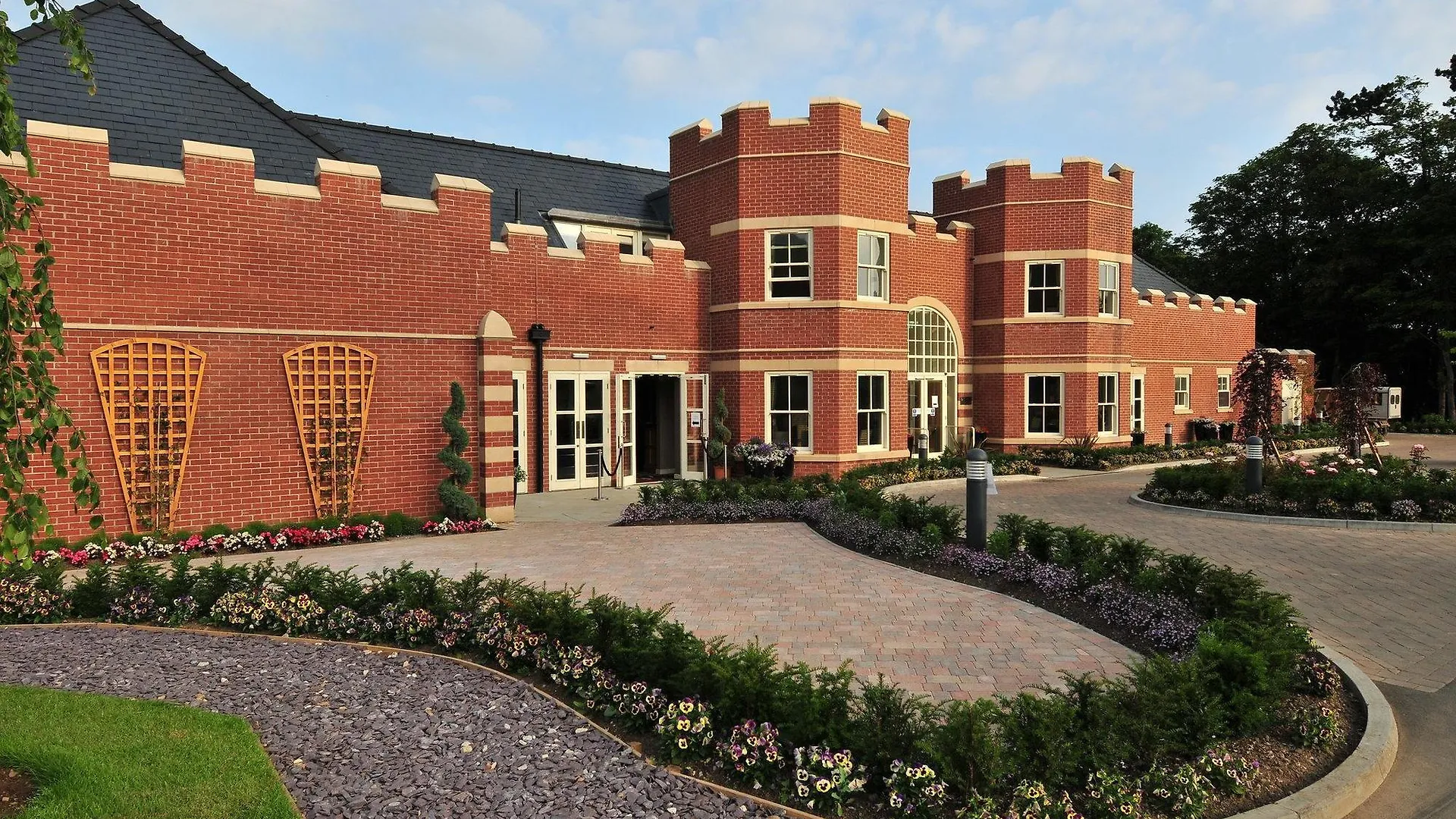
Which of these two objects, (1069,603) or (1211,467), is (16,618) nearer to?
(1069,603)

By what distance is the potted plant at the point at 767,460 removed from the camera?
1762cm

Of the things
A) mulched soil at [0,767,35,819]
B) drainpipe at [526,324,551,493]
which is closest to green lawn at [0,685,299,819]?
mulched soil at [0,767,35,819]

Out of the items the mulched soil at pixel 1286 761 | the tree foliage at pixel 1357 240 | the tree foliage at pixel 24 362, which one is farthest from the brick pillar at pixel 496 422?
the tree foliage at pixel 1357 240

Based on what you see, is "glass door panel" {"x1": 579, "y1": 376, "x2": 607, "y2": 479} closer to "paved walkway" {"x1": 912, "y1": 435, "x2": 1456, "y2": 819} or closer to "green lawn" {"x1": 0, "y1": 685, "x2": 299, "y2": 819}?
"paved walkway" {"x1": 912, "y1": 435, "x2": 1456, "y2": 819}

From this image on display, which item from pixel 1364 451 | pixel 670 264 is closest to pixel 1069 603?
pixel 670 264

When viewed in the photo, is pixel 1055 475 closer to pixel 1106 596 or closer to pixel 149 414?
pixel 1106 596

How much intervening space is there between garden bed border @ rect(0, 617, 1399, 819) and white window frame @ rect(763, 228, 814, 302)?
1313 centimetres

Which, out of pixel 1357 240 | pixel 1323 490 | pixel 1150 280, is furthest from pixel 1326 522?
pixel 1357 240

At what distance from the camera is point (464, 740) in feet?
16.1

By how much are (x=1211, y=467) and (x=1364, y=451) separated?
41.4 feet

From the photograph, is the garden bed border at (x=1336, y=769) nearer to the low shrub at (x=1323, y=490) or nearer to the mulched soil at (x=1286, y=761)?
the mulched soil at (x=1286, y=761)

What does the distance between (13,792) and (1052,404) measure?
23.2 metres

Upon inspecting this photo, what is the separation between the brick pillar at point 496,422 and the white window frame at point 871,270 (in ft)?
27.2

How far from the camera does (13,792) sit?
4.24 m
